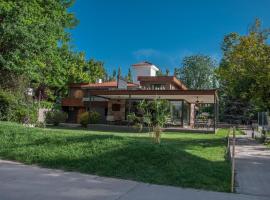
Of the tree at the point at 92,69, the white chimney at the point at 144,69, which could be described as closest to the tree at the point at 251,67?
the white chimney at the point at 144,69

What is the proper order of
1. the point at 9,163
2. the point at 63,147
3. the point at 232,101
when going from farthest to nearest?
1. the point at 232,101
2. the point at 63,147
3. the point at 9,163

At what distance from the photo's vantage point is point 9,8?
21.3m

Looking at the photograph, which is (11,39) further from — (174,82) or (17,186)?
(174,82)

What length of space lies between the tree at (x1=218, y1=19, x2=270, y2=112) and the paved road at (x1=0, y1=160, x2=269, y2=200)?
13.6 m

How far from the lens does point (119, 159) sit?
866cm

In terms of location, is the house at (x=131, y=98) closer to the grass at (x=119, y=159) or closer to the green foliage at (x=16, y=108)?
the green foliage at (x=16, y=108)

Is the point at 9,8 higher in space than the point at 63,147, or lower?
higher

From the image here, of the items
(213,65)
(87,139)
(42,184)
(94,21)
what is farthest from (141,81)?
(213,65)

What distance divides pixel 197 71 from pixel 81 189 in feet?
233

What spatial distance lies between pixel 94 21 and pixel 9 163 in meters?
30.2

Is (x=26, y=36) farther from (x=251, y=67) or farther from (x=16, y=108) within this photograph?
(x=251, y=67)

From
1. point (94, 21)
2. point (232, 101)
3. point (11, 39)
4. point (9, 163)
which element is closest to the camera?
point (9, 163)

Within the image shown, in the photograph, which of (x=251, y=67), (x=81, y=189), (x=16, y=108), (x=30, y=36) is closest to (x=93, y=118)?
(x=16, y=108)

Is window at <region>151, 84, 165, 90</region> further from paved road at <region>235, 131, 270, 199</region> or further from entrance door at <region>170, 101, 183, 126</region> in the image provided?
paved road at <region>235, 131, 270, 199</region>
